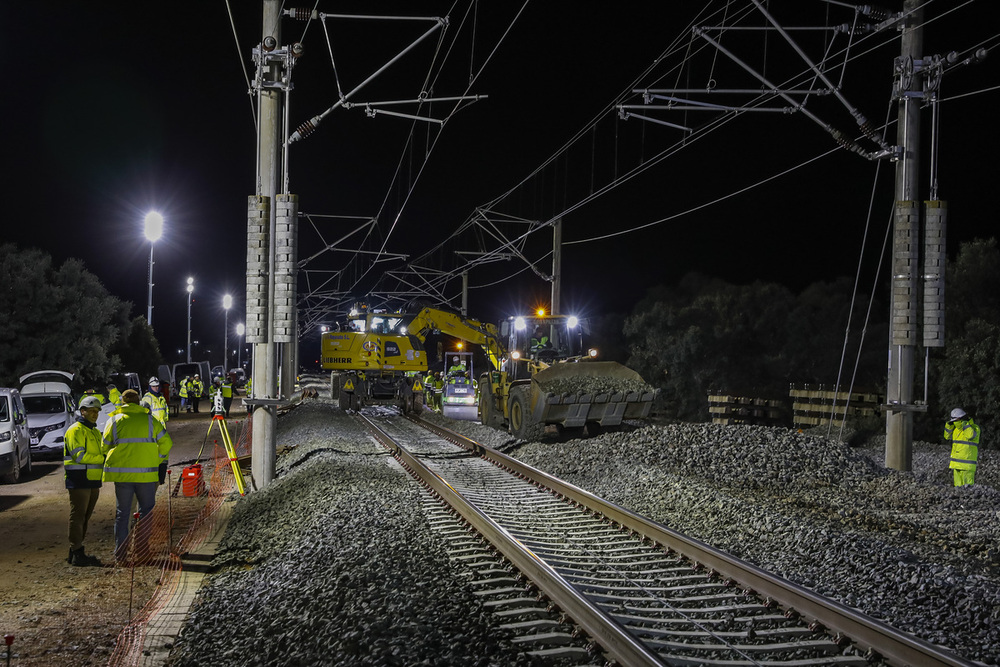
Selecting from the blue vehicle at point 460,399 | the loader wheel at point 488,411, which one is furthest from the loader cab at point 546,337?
the blue vehicle at point 460,399

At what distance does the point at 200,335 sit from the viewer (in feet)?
388

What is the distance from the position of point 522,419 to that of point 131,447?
35.4 ft

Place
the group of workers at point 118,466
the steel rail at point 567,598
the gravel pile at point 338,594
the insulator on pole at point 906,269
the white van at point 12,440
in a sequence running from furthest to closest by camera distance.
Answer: the white van at point 12,440, the insulator on pole at point 906,269, the group of workers at point 118,466, the gravel pile at point 338,594, the steel rail at point 567,598

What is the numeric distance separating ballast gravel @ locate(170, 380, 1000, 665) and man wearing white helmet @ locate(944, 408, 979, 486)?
1122mm

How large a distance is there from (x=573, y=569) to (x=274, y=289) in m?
7.45

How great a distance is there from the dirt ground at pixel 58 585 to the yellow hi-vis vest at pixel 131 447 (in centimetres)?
103

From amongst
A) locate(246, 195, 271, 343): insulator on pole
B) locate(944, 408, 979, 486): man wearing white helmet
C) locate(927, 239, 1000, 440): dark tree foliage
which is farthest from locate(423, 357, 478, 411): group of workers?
locate(944, 408, 979, 486): man wearing white helmet

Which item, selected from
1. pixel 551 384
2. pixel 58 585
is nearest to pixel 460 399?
pixel 551 384

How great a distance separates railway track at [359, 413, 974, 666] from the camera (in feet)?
17.9

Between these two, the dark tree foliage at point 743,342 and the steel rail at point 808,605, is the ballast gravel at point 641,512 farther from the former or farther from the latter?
the dark tree foliage at point 743,342

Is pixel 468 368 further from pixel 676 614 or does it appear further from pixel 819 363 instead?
pixel 676 614

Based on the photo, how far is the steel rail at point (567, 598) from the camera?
5262 mm

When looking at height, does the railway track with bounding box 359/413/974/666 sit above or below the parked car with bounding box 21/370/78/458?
below

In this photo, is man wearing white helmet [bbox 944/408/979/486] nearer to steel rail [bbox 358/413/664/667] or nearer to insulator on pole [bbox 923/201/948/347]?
insulator on pole [bbox 923/201/948/347]
